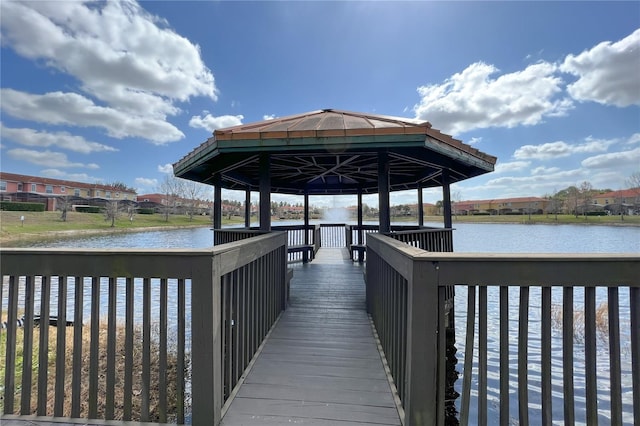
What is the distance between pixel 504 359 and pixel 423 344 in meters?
0.50

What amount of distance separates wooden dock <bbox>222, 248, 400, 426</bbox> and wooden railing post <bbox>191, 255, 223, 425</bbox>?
0.72 feet

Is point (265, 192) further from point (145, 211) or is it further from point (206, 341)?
point (145, 211)

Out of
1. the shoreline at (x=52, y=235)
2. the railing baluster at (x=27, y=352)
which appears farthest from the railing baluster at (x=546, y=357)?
the shoreline at (x=52, y=235)

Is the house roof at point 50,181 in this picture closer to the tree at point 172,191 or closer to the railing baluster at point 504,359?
the tree at point 172,191

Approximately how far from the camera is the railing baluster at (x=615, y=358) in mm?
1561

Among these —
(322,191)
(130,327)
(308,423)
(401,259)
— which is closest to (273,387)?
(308,423)

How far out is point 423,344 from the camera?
1650mm

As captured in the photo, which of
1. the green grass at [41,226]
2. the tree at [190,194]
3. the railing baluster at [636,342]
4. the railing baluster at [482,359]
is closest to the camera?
the railing baluster at [636,342]

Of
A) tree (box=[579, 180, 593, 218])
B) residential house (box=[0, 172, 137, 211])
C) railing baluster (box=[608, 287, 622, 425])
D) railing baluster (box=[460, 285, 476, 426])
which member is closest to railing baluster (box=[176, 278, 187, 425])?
railing baluster (box=[460, 285, 476, 426])

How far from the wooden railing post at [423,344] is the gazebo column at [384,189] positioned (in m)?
2.85

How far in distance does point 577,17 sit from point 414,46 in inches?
191

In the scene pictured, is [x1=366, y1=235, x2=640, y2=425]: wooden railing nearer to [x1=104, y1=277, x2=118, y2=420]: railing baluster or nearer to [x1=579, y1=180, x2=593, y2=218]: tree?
[x1=104, y1=277, x2=118, y2=420]: railing baluster

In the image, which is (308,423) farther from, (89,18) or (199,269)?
(89,18)

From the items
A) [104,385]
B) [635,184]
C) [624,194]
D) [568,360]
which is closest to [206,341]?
[568,360]
